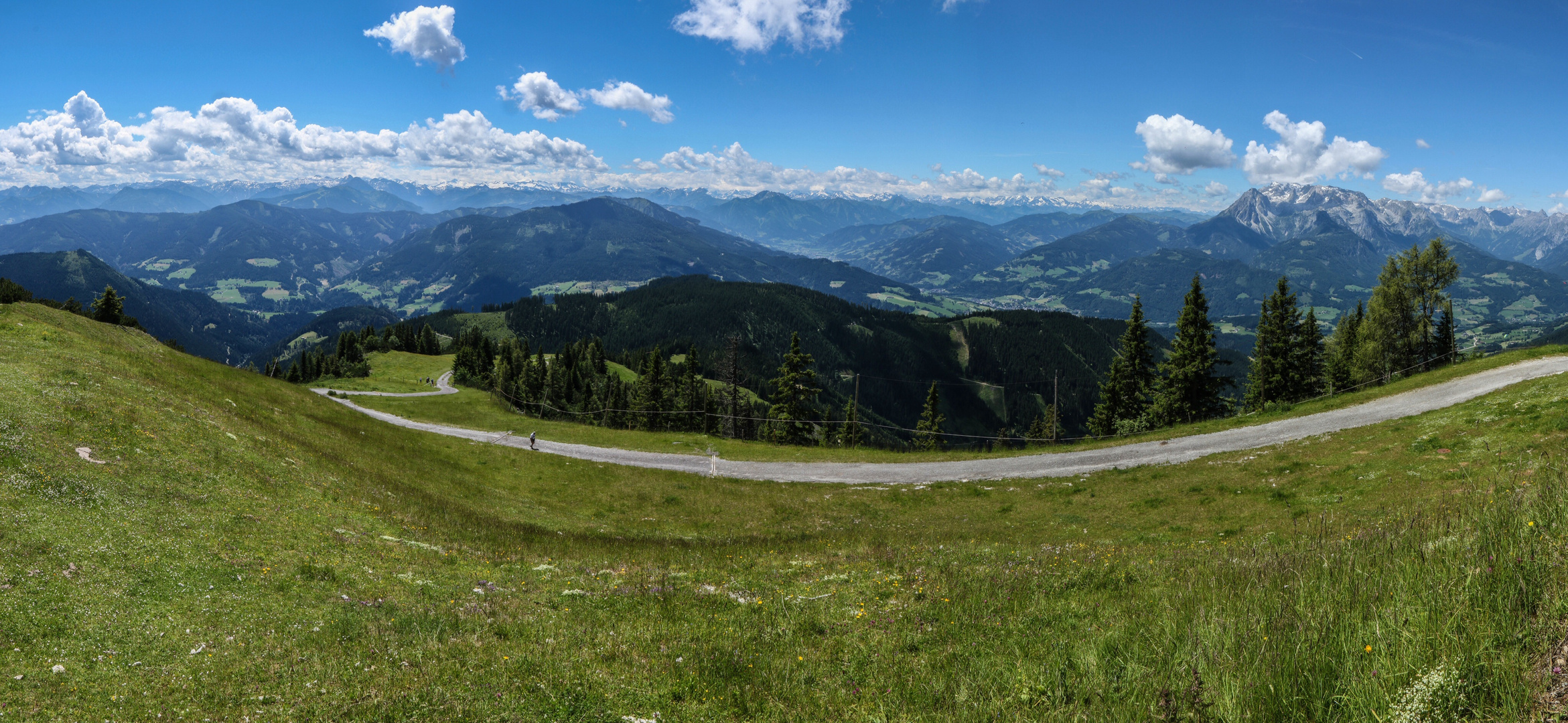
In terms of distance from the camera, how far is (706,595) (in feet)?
40.4

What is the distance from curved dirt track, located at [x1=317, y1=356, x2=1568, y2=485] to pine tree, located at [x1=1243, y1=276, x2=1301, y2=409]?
2344 cm

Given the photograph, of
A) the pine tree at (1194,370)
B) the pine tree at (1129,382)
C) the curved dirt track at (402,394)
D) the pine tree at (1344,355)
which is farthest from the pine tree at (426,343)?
the pine tree at (1344,355)

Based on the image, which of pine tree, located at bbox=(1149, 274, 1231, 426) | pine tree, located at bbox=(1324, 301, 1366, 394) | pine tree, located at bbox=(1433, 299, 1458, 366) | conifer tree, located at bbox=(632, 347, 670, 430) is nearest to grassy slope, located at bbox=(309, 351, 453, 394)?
conifer tree, located at bbox=(632, 347, 670, 430)

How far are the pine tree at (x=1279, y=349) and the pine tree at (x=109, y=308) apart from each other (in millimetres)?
102652

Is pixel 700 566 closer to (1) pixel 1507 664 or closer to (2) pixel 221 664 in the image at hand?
(2) pixel 221 664

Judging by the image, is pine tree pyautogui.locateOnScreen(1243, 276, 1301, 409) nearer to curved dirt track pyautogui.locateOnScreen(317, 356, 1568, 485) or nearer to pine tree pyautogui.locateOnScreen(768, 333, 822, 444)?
curved dirt track pyautogui.locateOnScreen(317, 356, 1568, 485)

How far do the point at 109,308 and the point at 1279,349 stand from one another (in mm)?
106534

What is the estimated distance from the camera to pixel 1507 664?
402 centimetres

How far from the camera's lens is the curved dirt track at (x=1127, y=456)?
31.9 m

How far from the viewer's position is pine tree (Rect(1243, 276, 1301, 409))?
59969 millimetres

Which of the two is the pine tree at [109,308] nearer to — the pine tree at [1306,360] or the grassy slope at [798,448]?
the grassy slope at [798,448]

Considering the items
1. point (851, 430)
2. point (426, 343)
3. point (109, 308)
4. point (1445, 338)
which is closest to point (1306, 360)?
point (1445, 338)

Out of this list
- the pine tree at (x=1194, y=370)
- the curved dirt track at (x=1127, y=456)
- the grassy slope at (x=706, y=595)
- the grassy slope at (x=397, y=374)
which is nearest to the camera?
the grassy slope at (x=706, y=595)

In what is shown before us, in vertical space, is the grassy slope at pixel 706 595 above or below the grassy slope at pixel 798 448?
above
